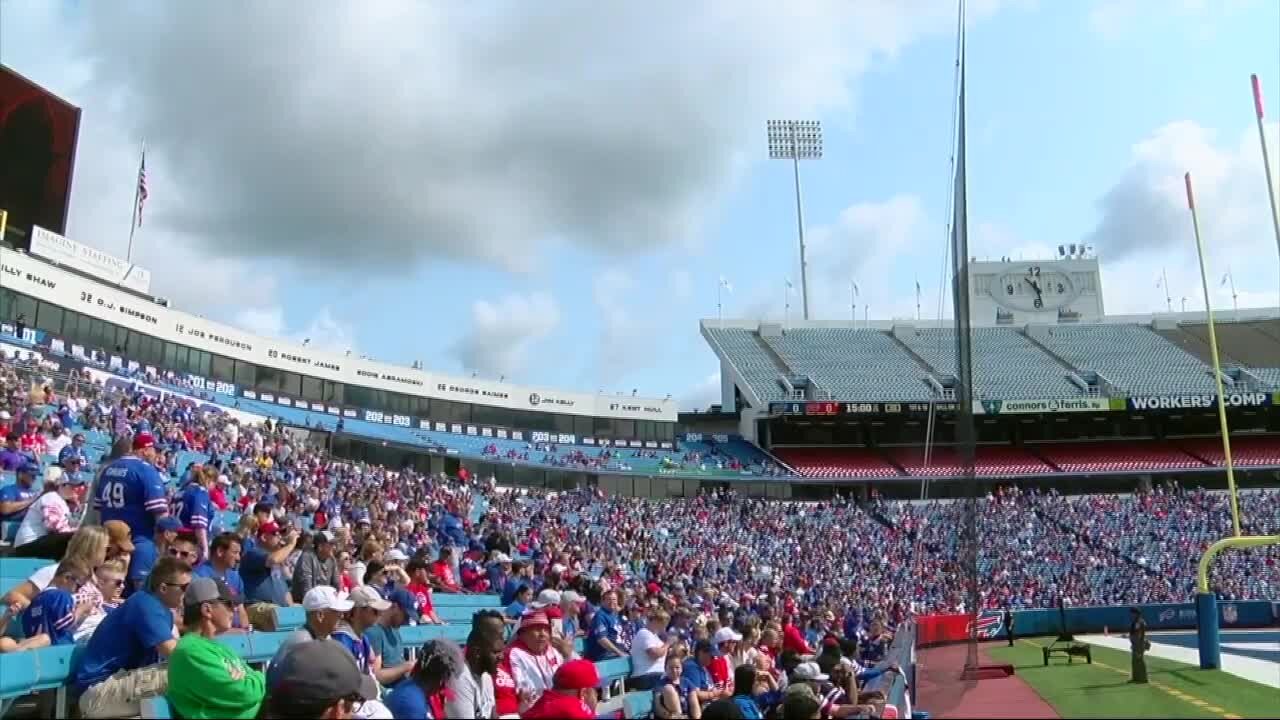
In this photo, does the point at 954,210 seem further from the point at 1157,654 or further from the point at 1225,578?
the point at 1225,578

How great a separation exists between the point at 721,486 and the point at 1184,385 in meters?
24.8

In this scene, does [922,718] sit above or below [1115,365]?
below

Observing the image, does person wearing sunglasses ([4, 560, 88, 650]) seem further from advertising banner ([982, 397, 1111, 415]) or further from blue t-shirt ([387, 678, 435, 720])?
advertising banner ([982, 397, 1111, 415])

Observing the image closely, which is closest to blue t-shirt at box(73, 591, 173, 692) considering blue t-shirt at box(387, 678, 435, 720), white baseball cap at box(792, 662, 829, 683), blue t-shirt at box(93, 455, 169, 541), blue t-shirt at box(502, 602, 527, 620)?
blue t-shirt at box(387, 678, 435, 720)

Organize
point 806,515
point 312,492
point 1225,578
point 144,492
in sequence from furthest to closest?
1. point 806,515
2. point 1225,578
3. point 312,492
4. point 144,492

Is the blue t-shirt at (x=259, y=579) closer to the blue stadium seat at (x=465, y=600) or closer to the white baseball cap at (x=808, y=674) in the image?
the blue stadium seat at (x=465, y=600)

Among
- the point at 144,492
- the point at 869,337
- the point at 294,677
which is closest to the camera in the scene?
the point at 294,677

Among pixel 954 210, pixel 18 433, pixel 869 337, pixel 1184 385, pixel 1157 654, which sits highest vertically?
pixel 869 337

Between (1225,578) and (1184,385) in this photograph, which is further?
(1184,385)

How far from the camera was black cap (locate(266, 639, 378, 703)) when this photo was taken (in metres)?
3.14

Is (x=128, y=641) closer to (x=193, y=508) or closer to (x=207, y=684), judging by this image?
(x=207, y=684)

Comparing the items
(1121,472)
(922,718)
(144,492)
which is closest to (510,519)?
(144,492)

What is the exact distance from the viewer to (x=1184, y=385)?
51.6 metres

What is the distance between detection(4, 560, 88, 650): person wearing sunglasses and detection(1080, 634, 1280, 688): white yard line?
15.0 m
